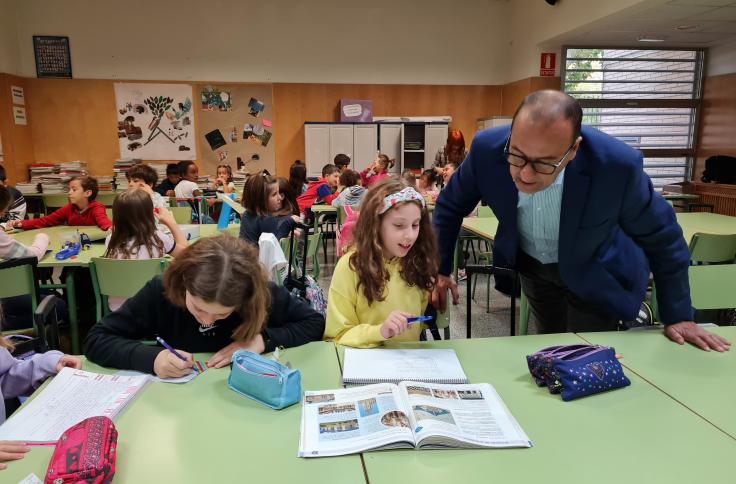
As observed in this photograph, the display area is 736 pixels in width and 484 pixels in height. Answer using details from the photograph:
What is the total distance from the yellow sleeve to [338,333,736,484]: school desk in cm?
44

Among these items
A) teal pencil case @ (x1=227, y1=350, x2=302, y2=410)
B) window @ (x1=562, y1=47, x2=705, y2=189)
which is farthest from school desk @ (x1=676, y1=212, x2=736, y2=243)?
window @ (x1=562, y1=47, x2=705, y2=189)

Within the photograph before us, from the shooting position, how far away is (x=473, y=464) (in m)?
1.06

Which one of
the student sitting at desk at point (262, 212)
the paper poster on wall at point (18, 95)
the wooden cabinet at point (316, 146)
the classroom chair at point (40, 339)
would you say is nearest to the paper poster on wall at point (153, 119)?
the paper poster on wall at point (18, 95)

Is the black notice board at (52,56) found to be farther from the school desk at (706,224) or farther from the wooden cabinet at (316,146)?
the school desk at (706,224)

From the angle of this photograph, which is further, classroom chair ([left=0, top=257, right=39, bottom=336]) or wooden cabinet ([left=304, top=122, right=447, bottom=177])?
wooden cabinet ([left=304, top=122, right=447, bottom=177])

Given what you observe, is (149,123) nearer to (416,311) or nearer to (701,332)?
(416,311)

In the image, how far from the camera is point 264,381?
127 centimetres

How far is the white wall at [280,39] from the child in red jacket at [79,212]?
454 centimetres

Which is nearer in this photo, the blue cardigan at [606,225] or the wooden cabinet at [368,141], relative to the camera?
the blue cardigan at [606,225]

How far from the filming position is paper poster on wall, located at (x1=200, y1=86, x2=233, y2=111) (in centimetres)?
824

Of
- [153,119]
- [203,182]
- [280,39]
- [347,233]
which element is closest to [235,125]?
[203,182]

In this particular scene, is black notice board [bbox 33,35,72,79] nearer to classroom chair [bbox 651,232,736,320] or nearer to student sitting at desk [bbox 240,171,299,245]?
student sitting at desk [bbox 240,171,299,245]

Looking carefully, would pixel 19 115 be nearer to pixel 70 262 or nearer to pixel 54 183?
pixel 54 183

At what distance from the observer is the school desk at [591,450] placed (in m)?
1.03
